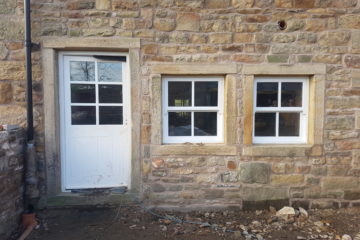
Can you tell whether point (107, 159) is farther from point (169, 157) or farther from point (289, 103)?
point (289, 103)

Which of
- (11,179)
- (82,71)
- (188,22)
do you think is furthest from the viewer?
(82,71)

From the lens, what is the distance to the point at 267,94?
141 inches

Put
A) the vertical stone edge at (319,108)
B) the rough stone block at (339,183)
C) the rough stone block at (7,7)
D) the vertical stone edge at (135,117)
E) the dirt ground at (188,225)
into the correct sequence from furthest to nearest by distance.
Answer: the rough stone block at (339,183)
the vertical stone edge at (319,108)
the vertical stone edge at (135,117)
the rough stone block at (7,7)
the dirt ground at (188,225)

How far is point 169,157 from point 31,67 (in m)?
2.28

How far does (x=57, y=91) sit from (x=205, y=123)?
221 centimetres

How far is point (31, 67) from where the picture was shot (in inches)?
127

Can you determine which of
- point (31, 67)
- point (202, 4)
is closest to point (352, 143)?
point (202, 4)

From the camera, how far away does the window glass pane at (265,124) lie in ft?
11.9

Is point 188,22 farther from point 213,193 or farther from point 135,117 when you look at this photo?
point 213,193

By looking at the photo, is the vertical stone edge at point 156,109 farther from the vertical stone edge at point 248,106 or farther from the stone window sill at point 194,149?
the vertical stone edge at point 248,106

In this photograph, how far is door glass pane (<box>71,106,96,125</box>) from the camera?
3.51 meters

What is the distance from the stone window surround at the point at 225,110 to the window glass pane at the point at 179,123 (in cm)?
23

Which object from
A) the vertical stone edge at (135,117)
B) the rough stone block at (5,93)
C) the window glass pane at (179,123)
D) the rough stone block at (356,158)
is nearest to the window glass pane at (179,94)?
the window glass pane at (179,123)

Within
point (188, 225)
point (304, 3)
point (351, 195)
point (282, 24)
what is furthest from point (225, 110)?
point (351, 195)
